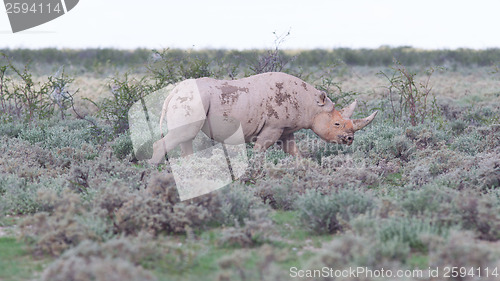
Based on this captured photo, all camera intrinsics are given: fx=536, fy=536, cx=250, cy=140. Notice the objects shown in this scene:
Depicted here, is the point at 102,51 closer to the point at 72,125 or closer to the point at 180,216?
the point at 72,125

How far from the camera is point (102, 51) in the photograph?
4738 cm

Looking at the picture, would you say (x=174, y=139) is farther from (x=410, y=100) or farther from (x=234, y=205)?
(x=410, y=100)

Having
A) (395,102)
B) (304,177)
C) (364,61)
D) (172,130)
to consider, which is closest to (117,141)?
(172,130)

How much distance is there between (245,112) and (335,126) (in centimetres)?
169

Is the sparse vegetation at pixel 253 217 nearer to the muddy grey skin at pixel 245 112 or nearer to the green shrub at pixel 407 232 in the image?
the green shrub at pixel 407 232

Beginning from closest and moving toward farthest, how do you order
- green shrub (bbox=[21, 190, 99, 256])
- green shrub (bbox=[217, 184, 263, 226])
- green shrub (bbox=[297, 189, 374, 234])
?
1. green shrub (bbox=[21, 190, 99, 256])
2. green shrub (bbox=[297, 189, 374, 234])
3. green shrub (bbox=[217, 184, 263, 226])

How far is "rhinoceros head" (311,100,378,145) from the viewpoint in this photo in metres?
9.27

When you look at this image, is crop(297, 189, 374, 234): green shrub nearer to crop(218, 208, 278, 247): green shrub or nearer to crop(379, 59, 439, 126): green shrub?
crop(218, 208, 278, 247): green shrub

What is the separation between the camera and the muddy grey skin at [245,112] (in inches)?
336

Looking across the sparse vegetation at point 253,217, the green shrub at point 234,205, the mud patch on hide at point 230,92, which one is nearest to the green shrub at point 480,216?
the sparse vegetation at point 253,217

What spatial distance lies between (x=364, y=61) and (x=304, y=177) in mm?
39042

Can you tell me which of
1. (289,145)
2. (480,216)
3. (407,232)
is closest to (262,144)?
(289,145)

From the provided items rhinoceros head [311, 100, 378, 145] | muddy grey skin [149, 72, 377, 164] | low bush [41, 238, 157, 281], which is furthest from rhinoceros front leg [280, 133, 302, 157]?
low bush [41, 238, 157, 281]

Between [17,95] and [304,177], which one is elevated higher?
[17,95]
